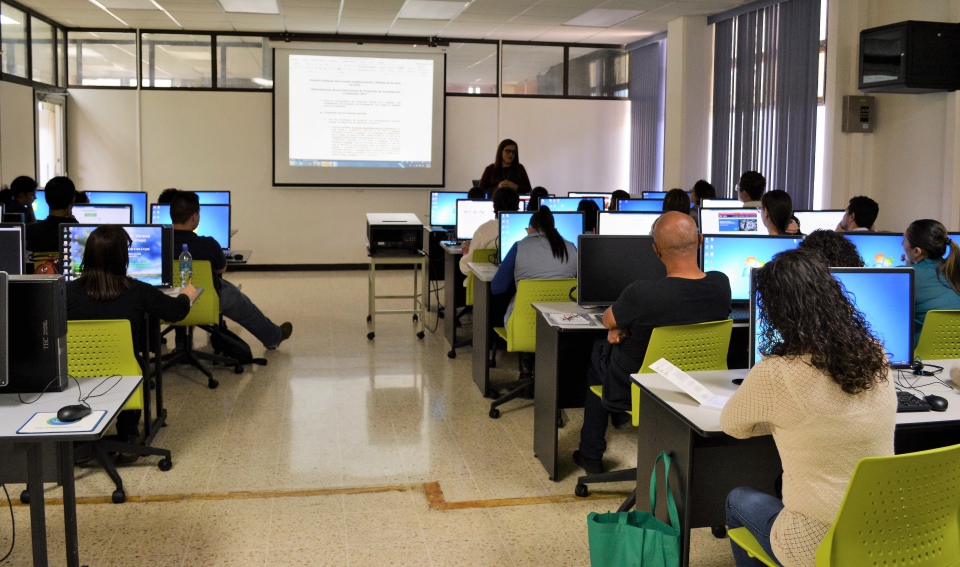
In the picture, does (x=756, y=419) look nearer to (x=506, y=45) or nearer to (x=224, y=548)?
(x=224, y=548)

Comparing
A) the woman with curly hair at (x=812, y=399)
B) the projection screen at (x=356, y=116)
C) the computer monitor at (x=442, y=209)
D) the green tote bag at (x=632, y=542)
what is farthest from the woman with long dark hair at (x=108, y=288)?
the projection screen at (x=356, y=116)

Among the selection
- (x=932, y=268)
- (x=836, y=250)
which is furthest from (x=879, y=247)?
(x=836, y=250)

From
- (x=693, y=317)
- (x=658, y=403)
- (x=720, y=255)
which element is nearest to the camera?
(x=658, y=403)

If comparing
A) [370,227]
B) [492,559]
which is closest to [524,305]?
[492,559]

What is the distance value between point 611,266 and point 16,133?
722cm

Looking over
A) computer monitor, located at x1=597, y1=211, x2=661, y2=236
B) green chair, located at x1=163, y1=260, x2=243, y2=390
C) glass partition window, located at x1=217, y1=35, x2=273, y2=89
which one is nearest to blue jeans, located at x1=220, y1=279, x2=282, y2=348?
green chair, located at x1=163, y1=260, x2=243, y2=390

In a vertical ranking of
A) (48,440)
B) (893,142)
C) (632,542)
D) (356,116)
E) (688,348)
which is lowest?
(632,542)

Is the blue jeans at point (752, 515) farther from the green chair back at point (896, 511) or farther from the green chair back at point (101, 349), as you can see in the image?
the green chair back at point (101, 349)

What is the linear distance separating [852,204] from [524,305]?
7.12 ft

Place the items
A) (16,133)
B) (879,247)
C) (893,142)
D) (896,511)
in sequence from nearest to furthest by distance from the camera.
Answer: (896,511) < (879,247) < (893,142) < (16,133)

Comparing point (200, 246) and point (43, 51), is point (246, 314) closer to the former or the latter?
point (200, 246)

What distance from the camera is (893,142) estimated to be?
7.12 meters

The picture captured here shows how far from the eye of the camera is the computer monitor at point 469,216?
757cm

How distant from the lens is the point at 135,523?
3.41 meters
